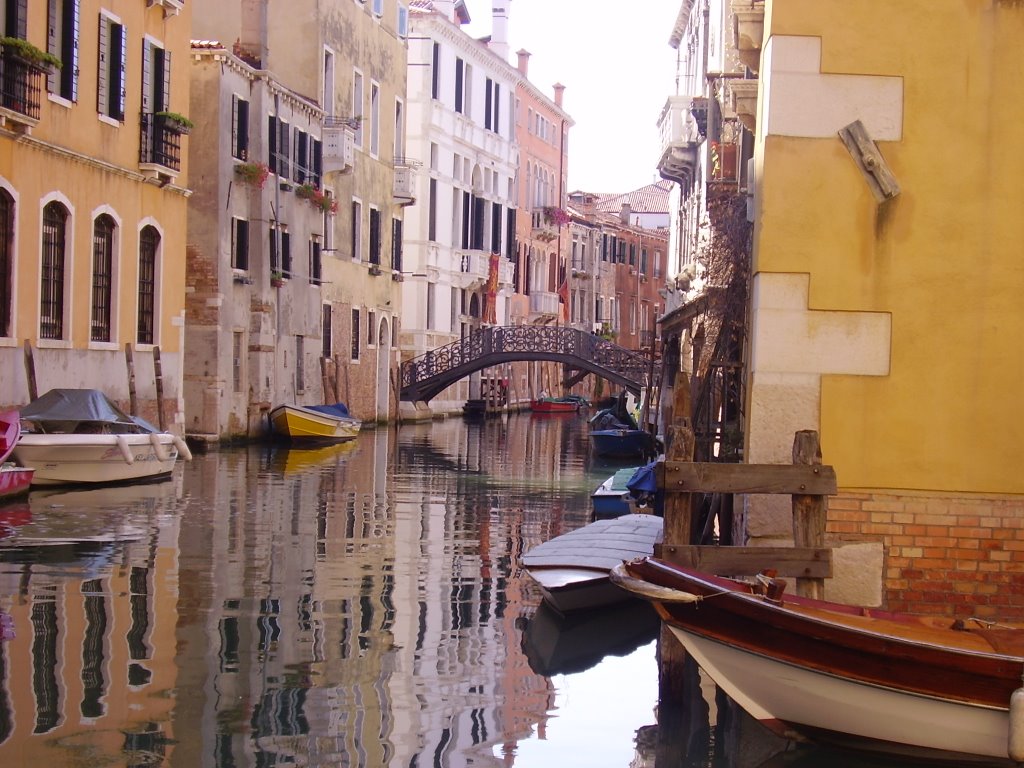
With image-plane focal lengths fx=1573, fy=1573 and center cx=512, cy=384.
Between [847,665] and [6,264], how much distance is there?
1334 cm

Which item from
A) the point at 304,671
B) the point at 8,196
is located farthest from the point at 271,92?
the point at 304,671

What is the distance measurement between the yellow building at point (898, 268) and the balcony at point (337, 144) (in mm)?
23412

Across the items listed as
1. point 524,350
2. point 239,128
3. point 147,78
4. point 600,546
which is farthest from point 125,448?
point 524,350

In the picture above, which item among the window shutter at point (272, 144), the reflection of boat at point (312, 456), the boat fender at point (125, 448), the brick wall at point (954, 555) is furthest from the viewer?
the window shutter at point (272, 144)

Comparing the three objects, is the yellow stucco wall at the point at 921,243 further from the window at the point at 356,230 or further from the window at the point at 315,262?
the window at the point at 356,230

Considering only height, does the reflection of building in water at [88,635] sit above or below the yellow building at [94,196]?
below

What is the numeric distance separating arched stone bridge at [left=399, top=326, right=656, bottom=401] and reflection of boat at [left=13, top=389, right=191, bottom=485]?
18.6 metres

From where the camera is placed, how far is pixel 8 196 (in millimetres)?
17297

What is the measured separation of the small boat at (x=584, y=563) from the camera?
10.2 m

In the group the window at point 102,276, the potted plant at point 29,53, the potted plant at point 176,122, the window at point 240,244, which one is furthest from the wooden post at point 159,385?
the potted plant at point 29,53

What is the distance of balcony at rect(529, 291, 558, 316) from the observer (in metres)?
53.1

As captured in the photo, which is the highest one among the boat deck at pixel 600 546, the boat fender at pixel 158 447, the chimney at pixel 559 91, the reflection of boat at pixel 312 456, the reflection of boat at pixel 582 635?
the chimney at pixel 559 91

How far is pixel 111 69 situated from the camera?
65.1 feet

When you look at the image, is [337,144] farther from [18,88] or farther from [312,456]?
[18,88]
